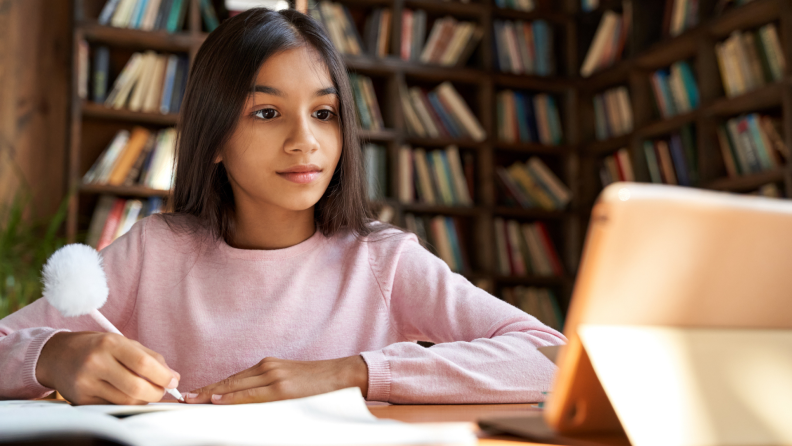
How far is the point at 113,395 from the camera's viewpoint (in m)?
0.69

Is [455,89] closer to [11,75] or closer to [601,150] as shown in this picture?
[601,150]

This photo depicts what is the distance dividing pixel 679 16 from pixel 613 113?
0.58 meters

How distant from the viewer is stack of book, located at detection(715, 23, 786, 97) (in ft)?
8.29

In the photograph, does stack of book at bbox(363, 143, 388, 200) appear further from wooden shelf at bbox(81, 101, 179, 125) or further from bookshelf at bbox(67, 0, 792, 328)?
wooden shelf at bbox(81, 101, 179, 125)

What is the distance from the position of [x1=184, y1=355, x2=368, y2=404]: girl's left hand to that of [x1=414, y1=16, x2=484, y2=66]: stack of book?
109 inches

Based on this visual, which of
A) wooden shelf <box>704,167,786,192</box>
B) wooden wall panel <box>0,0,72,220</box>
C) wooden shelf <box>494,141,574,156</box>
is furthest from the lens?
wooden shelf <box>494,141,574,156</box>

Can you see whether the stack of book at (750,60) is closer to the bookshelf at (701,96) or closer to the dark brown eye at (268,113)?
the bookshelf at (701,96)

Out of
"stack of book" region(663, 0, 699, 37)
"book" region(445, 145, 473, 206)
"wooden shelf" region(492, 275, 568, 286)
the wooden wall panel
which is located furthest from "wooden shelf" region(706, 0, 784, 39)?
the wooden wall panel

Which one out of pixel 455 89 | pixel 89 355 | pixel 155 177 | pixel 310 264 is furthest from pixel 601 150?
pixel 89 355

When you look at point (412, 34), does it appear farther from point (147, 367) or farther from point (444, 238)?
point (147, 367)

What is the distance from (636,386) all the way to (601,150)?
322 centimetres

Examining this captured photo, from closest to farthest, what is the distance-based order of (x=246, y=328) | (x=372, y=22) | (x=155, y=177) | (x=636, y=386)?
1. (x=636, y=386)
2. (x=246, y=328)
3. (x=155, y=177)
4. (x=372, y=22)

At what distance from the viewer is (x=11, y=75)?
8.98 ft

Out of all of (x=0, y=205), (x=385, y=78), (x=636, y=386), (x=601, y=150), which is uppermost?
(x=636, y=386)
